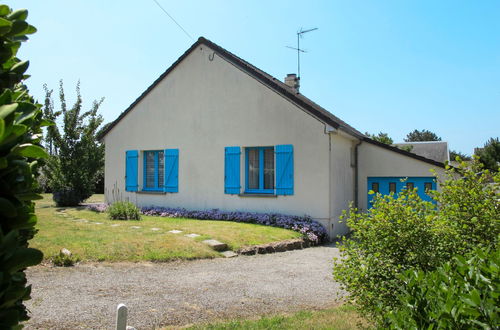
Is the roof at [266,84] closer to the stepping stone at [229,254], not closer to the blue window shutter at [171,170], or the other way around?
the blue window shutter at [171,170]

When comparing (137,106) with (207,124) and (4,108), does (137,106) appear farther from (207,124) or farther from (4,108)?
(4,108)

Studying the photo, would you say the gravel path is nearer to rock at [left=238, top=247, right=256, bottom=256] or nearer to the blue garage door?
rock at [left=238, top=247, right=256, bottom=256]

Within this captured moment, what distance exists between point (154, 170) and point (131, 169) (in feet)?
3.01

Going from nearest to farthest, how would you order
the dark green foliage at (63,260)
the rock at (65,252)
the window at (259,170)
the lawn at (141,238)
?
1. the dark green foliage at (63,260)
2. the rock at (65,252)
3. the lawn at (141,238)
4. the window at (259,170)

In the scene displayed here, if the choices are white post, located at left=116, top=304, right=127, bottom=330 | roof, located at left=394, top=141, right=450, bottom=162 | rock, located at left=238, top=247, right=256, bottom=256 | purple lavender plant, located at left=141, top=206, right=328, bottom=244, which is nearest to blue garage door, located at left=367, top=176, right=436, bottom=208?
purple lavender plant, located at left=141, top=206, right=328, bottom=244

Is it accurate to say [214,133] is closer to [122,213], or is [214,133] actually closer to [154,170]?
[154,170]

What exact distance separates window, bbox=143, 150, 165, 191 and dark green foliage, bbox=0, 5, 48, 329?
42.6 feet

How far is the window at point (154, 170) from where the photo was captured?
1447cm

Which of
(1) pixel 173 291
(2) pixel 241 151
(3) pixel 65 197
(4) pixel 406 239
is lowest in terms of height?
(1) pixel 173 291

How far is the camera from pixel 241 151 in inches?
492

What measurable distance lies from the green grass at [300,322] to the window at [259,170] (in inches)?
301

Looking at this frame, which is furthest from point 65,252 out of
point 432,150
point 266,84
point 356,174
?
point 432,150

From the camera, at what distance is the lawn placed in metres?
7.25

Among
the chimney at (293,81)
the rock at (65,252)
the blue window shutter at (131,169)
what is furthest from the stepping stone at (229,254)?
the chimney at (293,81)
